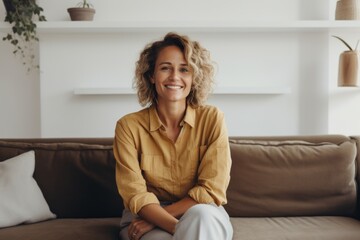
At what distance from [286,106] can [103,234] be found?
1631 millimetres

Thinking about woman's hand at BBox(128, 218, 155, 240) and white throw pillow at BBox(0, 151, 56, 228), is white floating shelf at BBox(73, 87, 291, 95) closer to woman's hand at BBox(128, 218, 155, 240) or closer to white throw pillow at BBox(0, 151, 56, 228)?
white throw pillow at BBox(0, 151, 56, 228)

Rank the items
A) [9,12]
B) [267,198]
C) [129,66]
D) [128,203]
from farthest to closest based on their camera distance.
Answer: [129,66], [9,12], [267,198], [128,203]

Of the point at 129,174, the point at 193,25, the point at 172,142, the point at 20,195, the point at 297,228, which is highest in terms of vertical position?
the point at 193,25

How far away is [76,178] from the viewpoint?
6.98 ft

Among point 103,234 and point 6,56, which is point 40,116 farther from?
point 103,234

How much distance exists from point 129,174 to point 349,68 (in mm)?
1660

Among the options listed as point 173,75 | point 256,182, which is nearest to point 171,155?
point 173,75

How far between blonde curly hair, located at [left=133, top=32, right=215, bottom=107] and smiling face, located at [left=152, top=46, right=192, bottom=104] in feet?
0.09

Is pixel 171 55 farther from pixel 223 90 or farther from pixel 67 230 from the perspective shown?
pixel 223 90

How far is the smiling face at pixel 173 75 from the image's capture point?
1892mm

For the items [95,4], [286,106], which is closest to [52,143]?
[95,4]

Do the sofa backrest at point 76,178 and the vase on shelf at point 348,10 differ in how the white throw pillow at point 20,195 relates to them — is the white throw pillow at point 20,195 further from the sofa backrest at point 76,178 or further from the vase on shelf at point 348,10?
the vase on shelf at point 348,10

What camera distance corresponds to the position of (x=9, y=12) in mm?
2775

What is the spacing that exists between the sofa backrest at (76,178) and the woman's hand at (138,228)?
40cm
